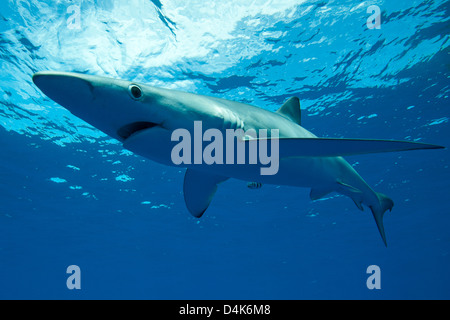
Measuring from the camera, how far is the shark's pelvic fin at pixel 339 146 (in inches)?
94.8

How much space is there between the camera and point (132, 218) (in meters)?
26.0

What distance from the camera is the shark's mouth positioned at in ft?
8.23

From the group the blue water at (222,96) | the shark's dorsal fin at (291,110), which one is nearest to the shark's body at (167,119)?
the shark's dorsal fin at (291,110)

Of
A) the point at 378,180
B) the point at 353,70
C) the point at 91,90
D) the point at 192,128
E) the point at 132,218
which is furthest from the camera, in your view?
the point at 132,218

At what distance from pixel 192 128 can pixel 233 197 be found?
19.3 metres

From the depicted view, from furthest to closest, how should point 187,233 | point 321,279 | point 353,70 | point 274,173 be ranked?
point 321,279 → point 187,233 → point 353,70 → point 274,173

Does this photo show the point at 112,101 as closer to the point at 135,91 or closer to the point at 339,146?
the point at 135,91

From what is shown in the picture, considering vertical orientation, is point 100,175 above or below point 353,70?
below

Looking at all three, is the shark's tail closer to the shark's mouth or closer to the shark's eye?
the shark's mouth

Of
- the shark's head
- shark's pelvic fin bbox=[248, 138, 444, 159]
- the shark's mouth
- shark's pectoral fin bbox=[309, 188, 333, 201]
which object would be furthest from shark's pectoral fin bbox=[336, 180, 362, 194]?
the shark's mouth

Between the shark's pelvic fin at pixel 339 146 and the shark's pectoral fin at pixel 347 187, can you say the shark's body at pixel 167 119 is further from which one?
the shark's pectoral fin at pixel 347 187

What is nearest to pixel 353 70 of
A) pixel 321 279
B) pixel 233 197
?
pixel 233 197

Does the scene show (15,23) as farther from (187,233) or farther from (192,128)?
(187,233)

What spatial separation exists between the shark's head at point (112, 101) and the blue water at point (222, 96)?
644 centimetres
